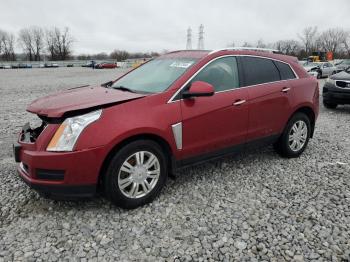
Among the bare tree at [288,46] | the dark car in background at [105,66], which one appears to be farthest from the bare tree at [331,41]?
the dark car in background at [105,66]

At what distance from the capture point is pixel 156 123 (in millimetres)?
3238

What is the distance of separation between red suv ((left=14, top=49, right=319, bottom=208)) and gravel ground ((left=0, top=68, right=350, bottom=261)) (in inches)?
12.4

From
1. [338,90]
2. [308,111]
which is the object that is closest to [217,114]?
[308,111]

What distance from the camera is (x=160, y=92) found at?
345cm

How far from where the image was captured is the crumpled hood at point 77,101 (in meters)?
3.04

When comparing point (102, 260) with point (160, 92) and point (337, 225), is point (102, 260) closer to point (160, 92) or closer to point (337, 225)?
point (160, 92)

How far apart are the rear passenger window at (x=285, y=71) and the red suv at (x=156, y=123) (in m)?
0.02

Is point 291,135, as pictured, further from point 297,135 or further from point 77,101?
point 77,101

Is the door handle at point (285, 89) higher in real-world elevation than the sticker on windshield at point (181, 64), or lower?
lower

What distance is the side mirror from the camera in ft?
11.2

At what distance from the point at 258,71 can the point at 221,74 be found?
70cm

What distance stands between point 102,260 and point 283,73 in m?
3.60

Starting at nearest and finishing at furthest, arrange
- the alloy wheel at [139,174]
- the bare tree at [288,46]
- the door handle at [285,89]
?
1. the alloy wheel at [139,174]
2. the door handle at [285,89]
3. the bare tree at [288,46]

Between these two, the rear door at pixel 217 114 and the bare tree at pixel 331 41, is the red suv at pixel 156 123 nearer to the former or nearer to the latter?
the rear door at pixel 217 114
